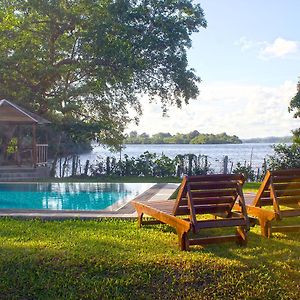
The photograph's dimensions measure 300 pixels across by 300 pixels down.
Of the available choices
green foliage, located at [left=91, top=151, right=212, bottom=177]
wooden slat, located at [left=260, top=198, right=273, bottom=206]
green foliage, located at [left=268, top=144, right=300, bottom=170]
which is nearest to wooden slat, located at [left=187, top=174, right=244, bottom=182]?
wooden slat, located at [left=260, top=198, right=273, bottom=206]

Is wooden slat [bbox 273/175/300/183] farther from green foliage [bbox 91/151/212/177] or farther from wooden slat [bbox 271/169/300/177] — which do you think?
green foliage [bbox 91/151/212/177]

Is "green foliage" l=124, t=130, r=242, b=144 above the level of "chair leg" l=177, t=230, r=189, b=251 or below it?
above

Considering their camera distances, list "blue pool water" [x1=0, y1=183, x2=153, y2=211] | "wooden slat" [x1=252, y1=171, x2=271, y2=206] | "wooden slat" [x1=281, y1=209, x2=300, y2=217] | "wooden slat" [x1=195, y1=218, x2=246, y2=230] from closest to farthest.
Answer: "wooden slat" [x1=195, y1=218, x2=246, y2=230] < "wooden slat" [x1=281, y1=209, x2=300, y2=217] < "wooden slat" [x1=252, y1=171, x2=271, y2=206] < "blue pool water" [x1=0, y1=183, x2=153, y2=211]

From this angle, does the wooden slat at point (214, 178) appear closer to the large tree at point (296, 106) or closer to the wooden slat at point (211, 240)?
the wooden slat at point (211, 240)

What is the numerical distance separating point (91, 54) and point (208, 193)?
14.4 metres

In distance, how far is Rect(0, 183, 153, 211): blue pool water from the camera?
32.1 ft

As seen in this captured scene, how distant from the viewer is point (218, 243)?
5.60 m

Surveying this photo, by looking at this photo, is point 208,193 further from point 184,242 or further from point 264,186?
point 264,186

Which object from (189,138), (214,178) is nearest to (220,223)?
(214,178)

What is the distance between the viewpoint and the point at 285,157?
1686 centimetres

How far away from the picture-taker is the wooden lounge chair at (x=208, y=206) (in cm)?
538

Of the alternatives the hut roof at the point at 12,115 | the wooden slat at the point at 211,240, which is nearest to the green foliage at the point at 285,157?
the hut roof at the point at 12,115

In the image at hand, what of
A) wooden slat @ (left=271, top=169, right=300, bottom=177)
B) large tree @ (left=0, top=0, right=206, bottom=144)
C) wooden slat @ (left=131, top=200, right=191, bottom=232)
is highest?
large tree @ (left=0, top=0, right=206, bottom=144)

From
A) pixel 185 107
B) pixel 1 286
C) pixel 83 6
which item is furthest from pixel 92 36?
pixel 1 286
